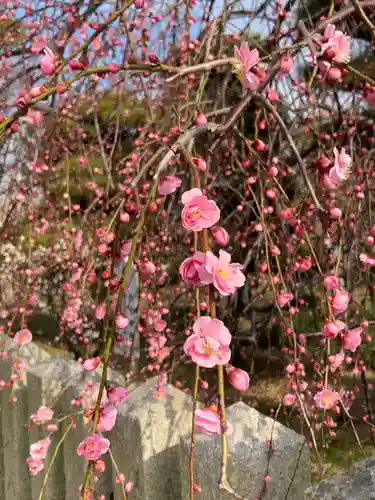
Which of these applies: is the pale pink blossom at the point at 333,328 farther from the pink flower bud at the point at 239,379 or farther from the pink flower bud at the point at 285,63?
the pink flower bud at the point at 285,63

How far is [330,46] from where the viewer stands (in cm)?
89

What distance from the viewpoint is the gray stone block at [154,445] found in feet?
3.89

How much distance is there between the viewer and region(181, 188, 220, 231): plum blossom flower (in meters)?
0.79

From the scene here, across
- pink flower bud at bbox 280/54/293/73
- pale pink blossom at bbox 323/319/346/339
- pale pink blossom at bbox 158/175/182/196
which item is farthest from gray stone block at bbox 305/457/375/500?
pink flower bud at bbox 280/54/293/73

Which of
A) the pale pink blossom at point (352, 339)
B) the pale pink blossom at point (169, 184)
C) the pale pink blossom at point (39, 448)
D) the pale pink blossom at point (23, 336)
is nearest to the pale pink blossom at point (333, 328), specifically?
the pale pink blossom at point (352, 339)

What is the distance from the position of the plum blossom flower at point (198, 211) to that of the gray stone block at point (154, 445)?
0.57 m

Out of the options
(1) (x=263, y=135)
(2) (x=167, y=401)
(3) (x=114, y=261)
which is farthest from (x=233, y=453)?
(1) (x=263, y=135)

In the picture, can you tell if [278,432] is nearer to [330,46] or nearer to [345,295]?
[345,295]

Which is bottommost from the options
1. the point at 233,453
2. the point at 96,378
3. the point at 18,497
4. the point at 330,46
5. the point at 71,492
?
the point at 18,497

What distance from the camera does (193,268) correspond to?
75 centimetres

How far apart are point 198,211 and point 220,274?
0.35 ft

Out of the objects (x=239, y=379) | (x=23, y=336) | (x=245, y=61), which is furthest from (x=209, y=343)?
(x=23, y=336)

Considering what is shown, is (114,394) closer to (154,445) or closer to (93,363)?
(93,363)

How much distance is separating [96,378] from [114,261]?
0.65 meters
